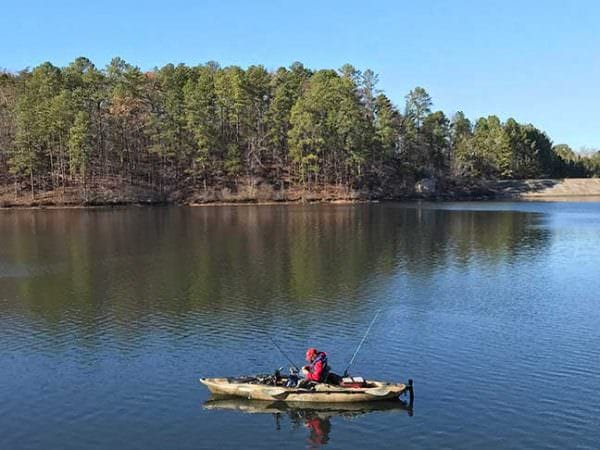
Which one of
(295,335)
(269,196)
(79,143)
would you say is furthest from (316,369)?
(269,196)

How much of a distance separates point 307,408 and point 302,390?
24.0 inches

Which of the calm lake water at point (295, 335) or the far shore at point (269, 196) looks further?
the far shore at point (269, 196)

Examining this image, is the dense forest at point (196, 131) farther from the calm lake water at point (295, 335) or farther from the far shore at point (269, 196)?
the calm lake water at point (295, 335)

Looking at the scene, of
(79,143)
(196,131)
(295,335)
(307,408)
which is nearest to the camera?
(307,408)

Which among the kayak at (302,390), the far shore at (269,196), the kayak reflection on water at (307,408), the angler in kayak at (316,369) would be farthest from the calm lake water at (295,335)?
the far shore at (269,196)

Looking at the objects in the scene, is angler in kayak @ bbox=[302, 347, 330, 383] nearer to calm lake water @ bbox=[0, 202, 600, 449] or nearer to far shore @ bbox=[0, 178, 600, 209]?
calm lake water @ bbox=[0, 202, 600, 449]

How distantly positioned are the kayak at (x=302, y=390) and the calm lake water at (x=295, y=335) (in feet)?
1.70

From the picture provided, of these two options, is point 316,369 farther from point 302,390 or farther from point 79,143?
point 79,143

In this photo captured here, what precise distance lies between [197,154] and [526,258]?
8009 centimetres

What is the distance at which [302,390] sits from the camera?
71.7 feet

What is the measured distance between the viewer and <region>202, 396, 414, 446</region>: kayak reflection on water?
2084cm

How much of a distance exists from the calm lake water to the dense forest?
175ft

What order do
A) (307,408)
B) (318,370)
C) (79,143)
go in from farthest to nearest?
(79,143)
(318,370)
(307,408)

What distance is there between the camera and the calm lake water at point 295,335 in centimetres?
2017
